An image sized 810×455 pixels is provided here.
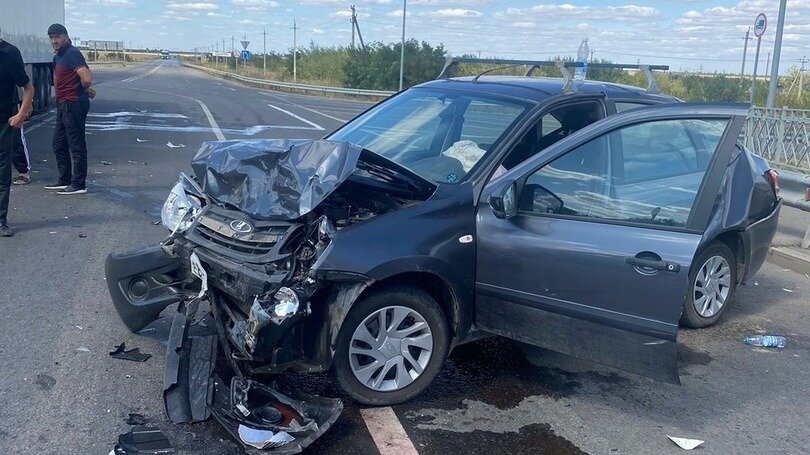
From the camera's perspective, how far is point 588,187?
4.32 m

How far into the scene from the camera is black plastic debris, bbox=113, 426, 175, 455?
3498mm

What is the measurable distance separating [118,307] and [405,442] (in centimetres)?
212

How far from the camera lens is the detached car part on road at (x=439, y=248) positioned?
3.87 m

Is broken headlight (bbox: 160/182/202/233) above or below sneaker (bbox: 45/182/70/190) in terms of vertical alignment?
above

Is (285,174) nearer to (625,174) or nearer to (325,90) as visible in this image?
(625,174)

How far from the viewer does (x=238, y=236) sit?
13.2 ft

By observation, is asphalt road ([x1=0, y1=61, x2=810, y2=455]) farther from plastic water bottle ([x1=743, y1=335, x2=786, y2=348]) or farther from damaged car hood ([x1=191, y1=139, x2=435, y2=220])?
damaged car hood ([x1=191, y1=139, x2=435, y2=220])

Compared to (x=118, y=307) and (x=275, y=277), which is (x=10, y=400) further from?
(x=275, y=277)

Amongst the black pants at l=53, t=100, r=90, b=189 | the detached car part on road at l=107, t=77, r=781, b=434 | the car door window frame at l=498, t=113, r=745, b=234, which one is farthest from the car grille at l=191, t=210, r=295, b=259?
the black pants at l=53, t=100, r=90, b=189

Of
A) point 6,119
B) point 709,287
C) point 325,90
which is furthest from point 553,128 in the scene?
point 325,90

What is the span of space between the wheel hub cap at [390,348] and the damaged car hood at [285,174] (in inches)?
28.2

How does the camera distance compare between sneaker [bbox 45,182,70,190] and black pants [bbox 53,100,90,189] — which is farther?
sneaker [bbox 45,182,70,190]

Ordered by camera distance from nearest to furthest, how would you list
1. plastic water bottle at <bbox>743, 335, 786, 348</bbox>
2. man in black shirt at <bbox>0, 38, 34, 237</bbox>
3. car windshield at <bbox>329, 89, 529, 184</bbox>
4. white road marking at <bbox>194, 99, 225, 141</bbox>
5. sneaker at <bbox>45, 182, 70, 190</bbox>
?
car windshield at <bbox>329, 89, 529, 184</bbox>, plastic water bottle at <bbox>743, 335, 786, 348</bbox>, man in black shirt at <bbox>0, 38, 34, 237</bbox>, sneaker at <bbox>45, 182, 70, 190</bbox>, white road marking at <bbox>194, 99, 225, 141</bbox>

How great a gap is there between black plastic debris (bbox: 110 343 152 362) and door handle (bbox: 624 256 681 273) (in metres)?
2.91
